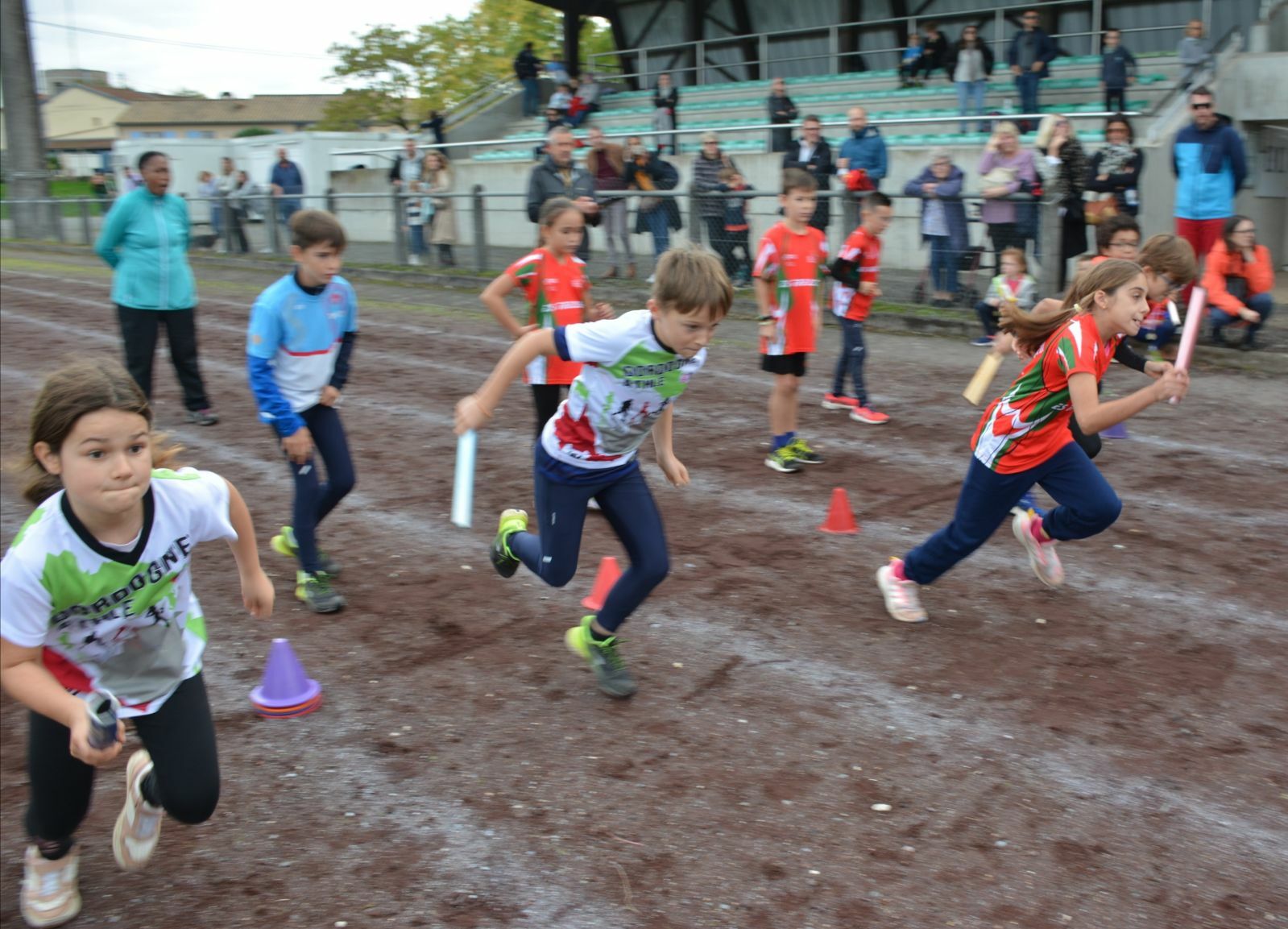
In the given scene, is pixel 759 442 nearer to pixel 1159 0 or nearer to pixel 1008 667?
pixel 1008 667

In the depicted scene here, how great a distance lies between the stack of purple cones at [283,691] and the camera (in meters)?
4.49

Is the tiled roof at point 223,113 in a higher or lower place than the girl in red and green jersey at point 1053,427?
higher

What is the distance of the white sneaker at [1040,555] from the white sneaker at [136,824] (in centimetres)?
401

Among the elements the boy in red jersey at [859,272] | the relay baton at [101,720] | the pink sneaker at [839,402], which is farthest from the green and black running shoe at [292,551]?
the pink sneaker at [839,402]

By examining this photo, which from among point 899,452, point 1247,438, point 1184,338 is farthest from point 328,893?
point 1247,438

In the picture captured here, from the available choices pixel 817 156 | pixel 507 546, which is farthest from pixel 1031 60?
pixel 507 546

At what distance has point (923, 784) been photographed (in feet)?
12.8

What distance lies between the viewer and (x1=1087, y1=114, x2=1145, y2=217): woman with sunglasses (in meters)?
12.0

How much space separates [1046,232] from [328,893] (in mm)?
10703

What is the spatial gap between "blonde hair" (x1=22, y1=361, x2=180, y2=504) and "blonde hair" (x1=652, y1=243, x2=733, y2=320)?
1.81 meters

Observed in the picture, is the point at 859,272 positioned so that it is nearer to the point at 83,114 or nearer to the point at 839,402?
the point at 839,402

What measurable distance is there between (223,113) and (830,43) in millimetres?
88543

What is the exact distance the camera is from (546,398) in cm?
682

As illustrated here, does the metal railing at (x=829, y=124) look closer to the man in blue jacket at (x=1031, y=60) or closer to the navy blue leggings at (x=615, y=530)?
the man in blue jacket at (x=1031, y=60)
